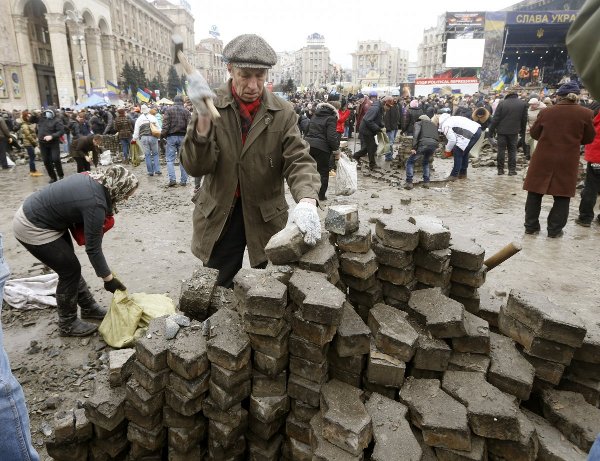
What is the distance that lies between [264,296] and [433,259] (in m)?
1.33

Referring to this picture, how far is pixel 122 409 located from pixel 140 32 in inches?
2963

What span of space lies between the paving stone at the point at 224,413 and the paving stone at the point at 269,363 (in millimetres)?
248

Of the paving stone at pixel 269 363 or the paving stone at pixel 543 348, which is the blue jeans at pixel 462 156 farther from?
the paving stone at pixel 269 363

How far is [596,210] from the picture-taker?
7.53 meters

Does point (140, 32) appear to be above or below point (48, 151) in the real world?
above

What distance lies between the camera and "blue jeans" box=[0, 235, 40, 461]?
1.49m

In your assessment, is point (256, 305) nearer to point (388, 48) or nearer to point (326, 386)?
point (326, 386)

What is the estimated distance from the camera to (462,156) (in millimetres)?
9891

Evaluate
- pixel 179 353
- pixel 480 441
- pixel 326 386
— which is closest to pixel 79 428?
pixel 179 353

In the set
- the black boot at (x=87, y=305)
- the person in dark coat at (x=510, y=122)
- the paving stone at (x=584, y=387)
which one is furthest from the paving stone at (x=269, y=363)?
the person in dark coat at (x=510, y=122)

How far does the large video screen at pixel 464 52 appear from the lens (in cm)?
4322

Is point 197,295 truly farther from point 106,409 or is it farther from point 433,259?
point 433,259

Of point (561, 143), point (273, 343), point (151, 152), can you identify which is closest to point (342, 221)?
point (273, 343)

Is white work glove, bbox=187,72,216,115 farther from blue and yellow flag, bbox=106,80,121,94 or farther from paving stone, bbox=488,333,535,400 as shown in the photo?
blue and yellow flag, bbox=106,80,121,94
